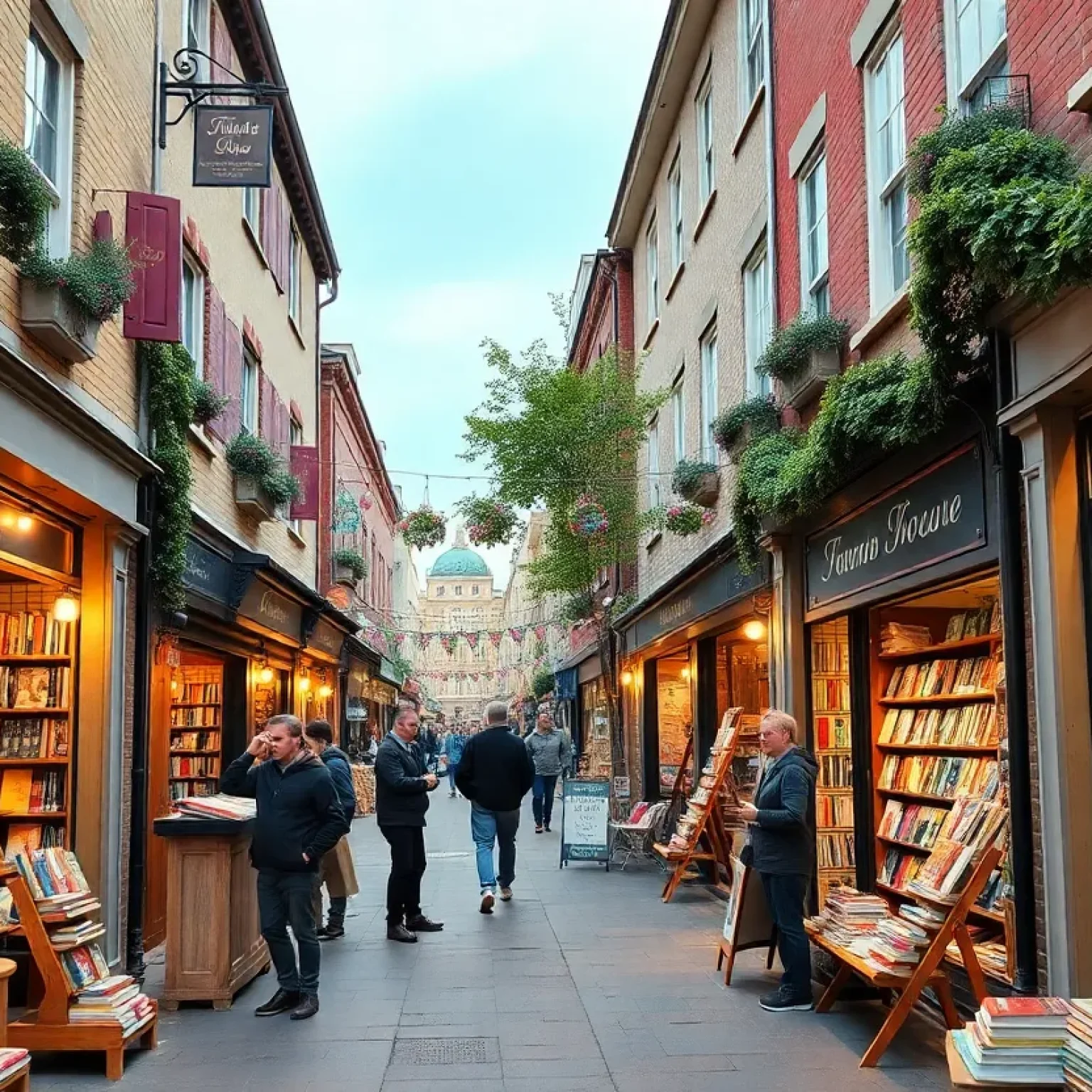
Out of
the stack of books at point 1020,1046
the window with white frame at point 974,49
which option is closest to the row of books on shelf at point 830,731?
the window with white frame at point 974,49

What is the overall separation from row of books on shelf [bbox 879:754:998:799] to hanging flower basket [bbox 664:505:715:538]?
195 inches

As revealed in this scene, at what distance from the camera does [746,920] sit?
27.4 ft

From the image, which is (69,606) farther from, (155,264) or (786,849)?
(786,849)

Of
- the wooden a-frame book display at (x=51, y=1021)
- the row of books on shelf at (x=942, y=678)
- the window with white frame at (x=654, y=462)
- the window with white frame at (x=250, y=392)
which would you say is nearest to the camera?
the wooden a-frame book display at (x=51, y=1021)

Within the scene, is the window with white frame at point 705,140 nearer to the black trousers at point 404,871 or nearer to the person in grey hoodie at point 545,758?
the black trousers at point 404,871

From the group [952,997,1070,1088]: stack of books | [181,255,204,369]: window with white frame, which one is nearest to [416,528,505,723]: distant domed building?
[181,255,204,369]: window with white frame

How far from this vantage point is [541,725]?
19172 mm

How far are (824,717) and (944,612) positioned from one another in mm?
1363

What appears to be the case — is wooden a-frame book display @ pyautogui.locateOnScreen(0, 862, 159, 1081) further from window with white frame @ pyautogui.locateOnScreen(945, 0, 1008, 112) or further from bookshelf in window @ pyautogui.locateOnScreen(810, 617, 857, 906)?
window with white frame @ pyautogui.locateOnScreen(945, 0, 1008, 112)

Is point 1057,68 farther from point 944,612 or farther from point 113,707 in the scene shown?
point 113,707

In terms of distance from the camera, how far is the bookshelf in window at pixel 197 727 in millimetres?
13125

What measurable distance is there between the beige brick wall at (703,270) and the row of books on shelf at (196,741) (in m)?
5.62

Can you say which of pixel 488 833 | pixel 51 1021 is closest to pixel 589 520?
pixel 488 833

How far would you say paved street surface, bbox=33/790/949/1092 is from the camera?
6254 mm
